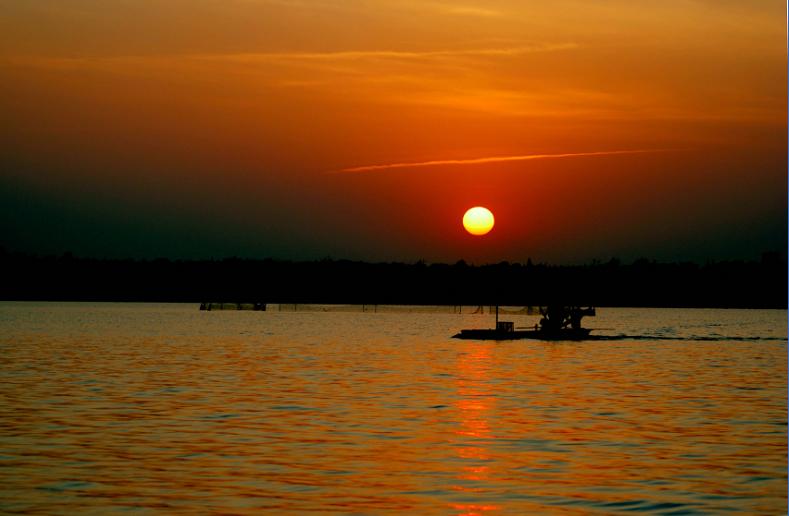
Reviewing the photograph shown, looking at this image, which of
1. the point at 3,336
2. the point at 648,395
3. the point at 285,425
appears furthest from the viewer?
the point at 3,336

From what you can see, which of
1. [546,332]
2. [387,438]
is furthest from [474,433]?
[546,332]

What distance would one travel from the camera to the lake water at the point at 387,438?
28.9 m

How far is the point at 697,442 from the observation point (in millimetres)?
40344

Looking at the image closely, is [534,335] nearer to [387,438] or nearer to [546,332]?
[546,332]

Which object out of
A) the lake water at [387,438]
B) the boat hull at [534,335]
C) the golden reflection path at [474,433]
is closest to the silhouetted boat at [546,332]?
the boat hull at [534,335]

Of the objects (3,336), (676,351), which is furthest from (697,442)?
(3,336)

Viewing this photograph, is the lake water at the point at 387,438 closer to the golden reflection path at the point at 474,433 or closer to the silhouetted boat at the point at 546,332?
the golden reflection path at the point at 474,433

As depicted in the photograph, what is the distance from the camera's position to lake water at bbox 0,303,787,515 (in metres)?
28.9

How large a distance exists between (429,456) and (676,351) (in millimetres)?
78250

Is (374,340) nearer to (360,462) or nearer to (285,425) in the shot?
(285,425)

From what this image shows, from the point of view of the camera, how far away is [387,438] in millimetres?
39656

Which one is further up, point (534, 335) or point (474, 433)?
point (534, 335)

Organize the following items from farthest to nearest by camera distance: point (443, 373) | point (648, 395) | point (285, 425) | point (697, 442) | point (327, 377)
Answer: point (443, 373) < point (327, 377) < point (648, 395) < point (285, 425) < point (697, 442)

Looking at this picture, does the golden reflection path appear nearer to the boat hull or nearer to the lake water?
the lake water
